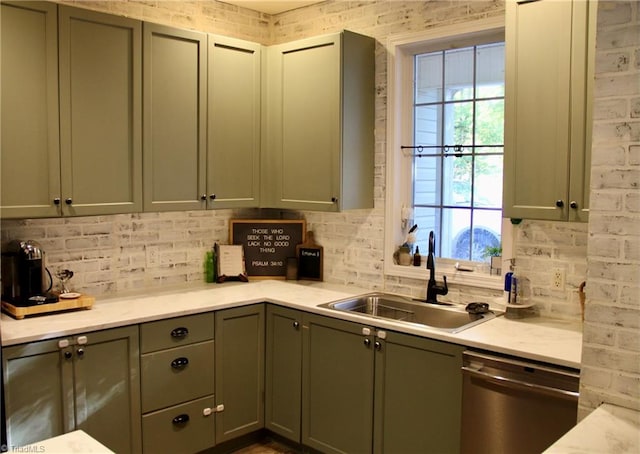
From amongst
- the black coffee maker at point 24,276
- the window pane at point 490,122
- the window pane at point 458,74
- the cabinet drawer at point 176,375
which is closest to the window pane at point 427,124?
the window pane at point 458,74

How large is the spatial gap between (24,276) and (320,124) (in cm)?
181

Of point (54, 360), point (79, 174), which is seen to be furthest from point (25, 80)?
point (54, 360)

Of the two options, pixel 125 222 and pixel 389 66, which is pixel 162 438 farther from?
pixel 389 66

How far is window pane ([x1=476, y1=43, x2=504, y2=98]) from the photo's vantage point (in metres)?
3.37

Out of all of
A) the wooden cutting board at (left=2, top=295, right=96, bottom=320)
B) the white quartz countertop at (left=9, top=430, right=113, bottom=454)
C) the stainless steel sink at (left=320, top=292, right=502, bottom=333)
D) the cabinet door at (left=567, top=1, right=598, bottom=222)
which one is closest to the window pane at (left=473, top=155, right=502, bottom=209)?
the stainless steel sink at (left=320, top=292, right=502, bottom=333)

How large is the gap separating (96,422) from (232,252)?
1455 millimetres

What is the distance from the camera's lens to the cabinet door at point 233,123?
146 inches

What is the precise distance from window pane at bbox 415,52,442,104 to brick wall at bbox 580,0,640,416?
1585 millimetres

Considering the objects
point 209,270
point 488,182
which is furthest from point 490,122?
point 209,270

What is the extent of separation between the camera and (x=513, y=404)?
8.46ft

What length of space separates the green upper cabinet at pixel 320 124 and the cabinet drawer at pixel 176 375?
1.08 m

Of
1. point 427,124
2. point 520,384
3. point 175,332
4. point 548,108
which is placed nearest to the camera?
point 520,384

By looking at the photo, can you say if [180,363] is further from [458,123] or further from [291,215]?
[458,123]

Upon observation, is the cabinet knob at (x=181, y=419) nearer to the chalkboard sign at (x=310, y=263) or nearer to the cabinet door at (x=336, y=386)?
the cabinet door at (x=336, y=386)
